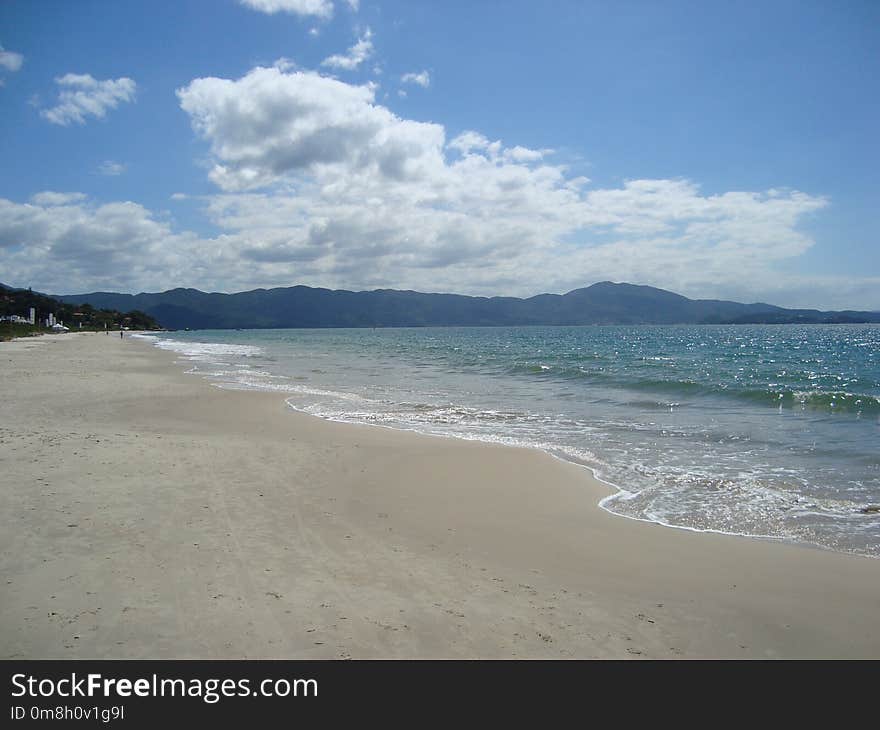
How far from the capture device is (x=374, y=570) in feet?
18.1

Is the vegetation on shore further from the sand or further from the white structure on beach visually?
the sand

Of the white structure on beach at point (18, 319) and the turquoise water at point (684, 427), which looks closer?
the turquoise water at point (684, 427)

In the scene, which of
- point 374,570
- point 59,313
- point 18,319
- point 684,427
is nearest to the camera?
point 374,570

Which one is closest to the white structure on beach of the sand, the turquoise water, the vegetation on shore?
the vegetation on shore

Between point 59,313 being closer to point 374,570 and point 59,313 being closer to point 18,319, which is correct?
point 18,319

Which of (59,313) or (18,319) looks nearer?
(18,319)

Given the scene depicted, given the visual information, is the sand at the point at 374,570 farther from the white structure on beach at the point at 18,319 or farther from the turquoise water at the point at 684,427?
the white structure on beach at the point at 18,319

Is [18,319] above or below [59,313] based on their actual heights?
below

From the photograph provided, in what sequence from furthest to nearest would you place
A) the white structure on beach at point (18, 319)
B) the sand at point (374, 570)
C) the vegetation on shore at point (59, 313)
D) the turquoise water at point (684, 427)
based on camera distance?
the vegetation on shore at point (59, 313)
the white structure on beach at point (18, 319)
the turquoise water at point (684, 427)
the sand at point (374, 570)

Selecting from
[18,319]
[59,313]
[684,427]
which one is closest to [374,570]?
[684,427]

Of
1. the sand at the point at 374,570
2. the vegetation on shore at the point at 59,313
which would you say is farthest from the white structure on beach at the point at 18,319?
the sand at the point at 374,570

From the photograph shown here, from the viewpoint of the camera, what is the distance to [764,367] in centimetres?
3700

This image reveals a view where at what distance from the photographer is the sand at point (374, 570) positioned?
4238 mm
